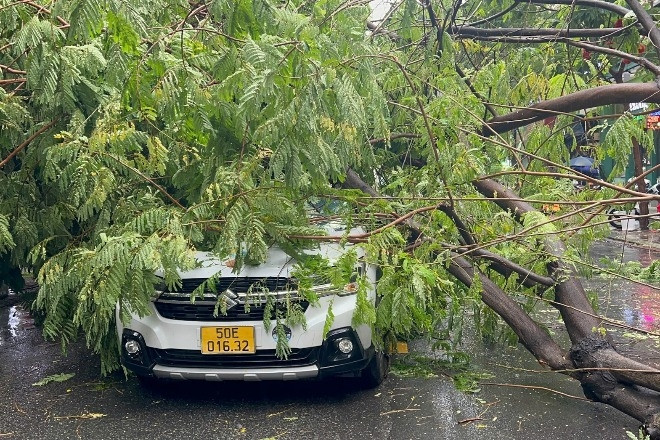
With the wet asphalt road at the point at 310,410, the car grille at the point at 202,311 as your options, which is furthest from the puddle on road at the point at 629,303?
the car grille at the point at 202,311

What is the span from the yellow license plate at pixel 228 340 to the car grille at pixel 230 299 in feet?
0.27

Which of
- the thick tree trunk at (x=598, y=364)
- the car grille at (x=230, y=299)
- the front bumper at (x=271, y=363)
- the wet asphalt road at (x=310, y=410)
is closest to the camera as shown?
the thick tree trunk at (x=598, y=364)

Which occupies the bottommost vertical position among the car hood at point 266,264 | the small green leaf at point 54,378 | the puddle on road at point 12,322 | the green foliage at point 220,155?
the small green leaf at point 54,378

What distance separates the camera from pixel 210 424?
491 centimetres

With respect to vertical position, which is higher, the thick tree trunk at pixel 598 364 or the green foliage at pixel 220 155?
the green foliage at pixel 220 155

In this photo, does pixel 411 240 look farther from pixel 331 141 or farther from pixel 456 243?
pixel 331 141

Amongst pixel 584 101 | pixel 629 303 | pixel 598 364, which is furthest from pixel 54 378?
pixel 629 303

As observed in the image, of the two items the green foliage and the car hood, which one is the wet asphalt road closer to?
the green foliage

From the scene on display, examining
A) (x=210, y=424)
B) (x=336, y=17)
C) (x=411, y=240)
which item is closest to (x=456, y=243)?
(x=411, y=240)

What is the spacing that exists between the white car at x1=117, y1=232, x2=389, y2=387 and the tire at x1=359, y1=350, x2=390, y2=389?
0.21 m

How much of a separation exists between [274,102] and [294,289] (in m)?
1.42

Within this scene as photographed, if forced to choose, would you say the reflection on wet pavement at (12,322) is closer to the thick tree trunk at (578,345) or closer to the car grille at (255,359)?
the car grille at (255,359)

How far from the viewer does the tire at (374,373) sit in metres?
5.34

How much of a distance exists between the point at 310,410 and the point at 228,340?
788 mm
